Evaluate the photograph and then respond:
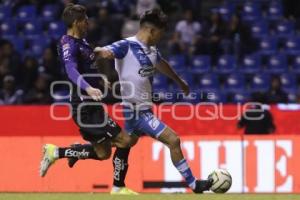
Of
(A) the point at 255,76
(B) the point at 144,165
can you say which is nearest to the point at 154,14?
(B) the point at 144,165

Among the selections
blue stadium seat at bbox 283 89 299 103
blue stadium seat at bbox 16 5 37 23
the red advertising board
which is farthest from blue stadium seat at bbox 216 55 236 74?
the red advertising board

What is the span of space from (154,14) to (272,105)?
6721 millimetres

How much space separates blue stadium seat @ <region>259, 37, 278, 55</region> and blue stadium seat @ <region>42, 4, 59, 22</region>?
14.9 ft

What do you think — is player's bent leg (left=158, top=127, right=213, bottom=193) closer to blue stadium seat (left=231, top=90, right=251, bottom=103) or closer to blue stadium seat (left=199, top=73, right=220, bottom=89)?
blue stadium seat (left=231, top=90, right=251, bottom=103)

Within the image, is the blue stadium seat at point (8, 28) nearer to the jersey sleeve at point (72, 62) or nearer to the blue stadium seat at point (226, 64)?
the blue stadium seat at point (226, 64)

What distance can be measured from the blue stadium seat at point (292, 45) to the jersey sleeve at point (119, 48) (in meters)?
9.48

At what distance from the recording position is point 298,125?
56.8 feet

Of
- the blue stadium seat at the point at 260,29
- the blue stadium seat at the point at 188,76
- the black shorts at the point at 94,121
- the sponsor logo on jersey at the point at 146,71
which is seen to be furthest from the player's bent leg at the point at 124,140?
the blue stadium seat at the point at 260,29

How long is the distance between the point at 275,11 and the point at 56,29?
15.2ft

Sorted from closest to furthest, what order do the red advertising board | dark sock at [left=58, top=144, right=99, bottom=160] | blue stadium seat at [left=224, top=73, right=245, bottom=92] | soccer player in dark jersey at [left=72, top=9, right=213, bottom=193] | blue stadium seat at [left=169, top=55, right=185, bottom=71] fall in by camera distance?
soccer player in dark jersey at [left=72, top=9, right=213, bottom=193] → dark sock at [left=58, top=144, right=99, bottom=160] → the red advertising board → blue stadium seat at [left=224, top=73, right=245, bottom=92] → blue stadium seat at [left=169, top=55, right=185, bottom=71]

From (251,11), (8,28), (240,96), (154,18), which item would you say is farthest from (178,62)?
(154,18)

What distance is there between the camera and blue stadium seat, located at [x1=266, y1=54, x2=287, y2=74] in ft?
64.8

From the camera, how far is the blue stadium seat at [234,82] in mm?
19406

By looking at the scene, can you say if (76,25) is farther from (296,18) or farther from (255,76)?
(296,18)
